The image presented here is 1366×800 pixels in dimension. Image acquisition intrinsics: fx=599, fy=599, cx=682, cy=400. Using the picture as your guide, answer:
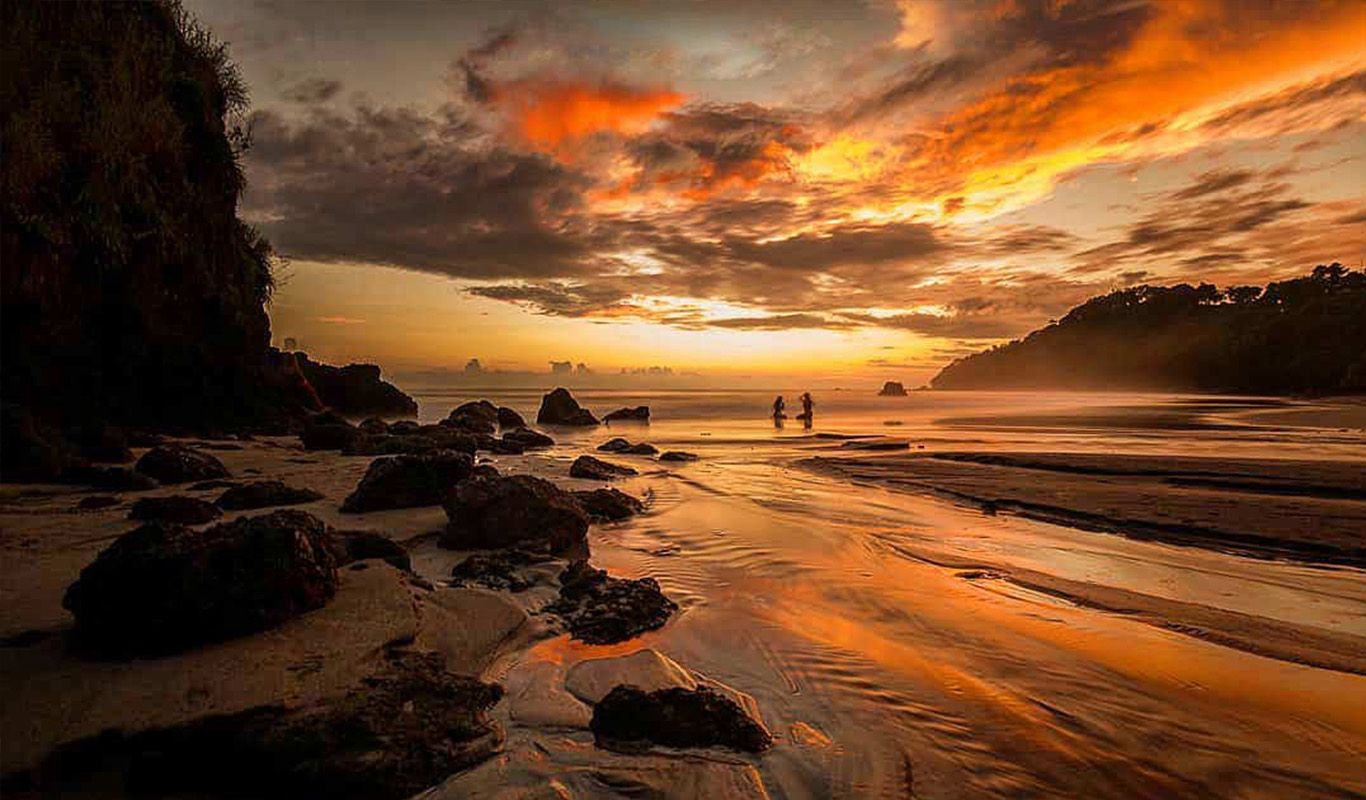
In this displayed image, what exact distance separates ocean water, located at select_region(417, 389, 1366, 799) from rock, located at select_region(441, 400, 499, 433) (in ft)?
59.6

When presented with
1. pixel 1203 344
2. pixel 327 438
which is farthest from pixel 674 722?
pixel 1203 344

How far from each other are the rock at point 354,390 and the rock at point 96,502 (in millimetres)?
25346

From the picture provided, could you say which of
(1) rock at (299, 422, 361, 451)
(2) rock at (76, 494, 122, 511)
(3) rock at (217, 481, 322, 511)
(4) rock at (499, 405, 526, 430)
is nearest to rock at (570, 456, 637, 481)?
(3) rock at (217, 481, 322, 511)

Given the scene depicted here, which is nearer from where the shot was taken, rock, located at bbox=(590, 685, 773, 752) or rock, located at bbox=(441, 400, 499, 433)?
rock, located at bbox=(590, 685, 773, 752)

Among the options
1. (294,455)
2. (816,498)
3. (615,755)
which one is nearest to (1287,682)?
(615,755)

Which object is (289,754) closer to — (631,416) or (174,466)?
(174,466)

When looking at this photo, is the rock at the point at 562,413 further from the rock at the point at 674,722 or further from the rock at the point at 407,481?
the rock at the point at 674,722

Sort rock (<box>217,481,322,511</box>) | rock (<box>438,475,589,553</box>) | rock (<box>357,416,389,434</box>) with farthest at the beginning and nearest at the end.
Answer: rock (<box>357,416,389,434</box>) → rock (<box>217,481,322,511</box>) → rock (<box>438,475,589,553</box>)

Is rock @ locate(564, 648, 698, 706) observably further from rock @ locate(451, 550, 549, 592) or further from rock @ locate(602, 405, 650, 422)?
rock @ locate(602, 405, 650, 422)

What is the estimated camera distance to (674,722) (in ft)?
10.1

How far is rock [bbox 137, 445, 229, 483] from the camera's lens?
9.56 metres

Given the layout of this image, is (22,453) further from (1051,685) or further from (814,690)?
(1051,685)

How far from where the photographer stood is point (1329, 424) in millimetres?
26859

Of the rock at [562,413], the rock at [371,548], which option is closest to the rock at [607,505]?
the rock at [371,548]
